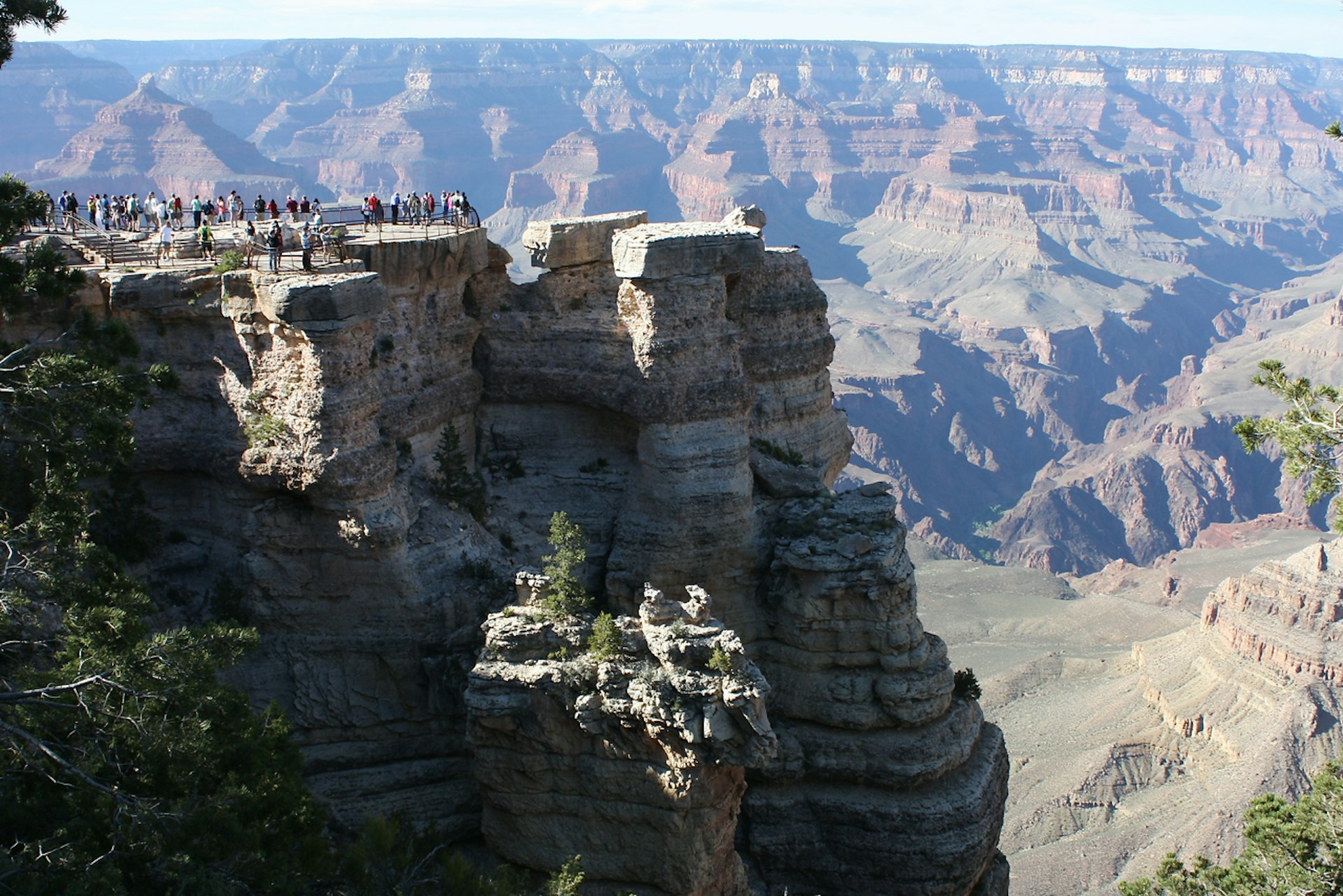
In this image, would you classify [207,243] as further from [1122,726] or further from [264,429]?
[1122,726]

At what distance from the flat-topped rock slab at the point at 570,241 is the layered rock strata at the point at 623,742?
10444 mm

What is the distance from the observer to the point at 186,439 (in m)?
30.8

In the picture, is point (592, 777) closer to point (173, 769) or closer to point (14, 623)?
point (173, 769)

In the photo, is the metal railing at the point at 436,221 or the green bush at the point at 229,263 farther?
the metal railing at the point at 436,221

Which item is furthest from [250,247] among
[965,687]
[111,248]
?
[965,687]

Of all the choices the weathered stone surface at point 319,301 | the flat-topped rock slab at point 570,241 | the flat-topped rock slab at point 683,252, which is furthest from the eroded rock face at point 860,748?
the weathered stone surface at point 319,301

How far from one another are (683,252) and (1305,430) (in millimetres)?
15973

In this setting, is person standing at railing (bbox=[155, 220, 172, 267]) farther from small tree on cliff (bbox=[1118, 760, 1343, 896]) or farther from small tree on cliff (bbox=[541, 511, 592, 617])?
small tree on cliff (bbox=[1118, 760, 1343, 896])

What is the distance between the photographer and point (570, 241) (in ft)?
115

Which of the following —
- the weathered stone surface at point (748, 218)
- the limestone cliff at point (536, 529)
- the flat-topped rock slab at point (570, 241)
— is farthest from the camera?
the weathered stone surface at point (748, 218)

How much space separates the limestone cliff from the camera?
28.9 meters

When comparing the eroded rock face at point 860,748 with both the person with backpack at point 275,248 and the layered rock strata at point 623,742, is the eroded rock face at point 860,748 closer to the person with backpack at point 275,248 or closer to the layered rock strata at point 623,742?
the layered rock strata at point 623,742

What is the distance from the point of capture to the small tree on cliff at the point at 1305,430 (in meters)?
21.5

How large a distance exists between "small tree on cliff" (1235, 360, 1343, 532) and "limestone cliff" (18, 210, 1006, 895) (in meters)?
11.0
